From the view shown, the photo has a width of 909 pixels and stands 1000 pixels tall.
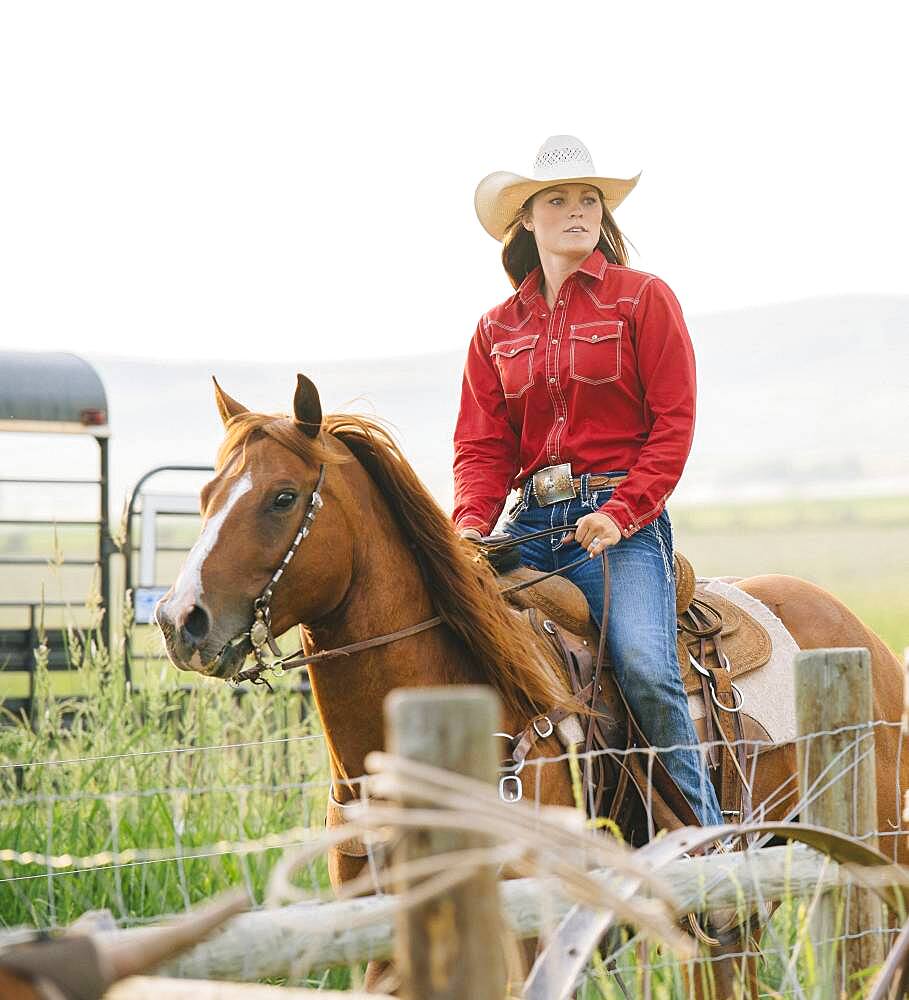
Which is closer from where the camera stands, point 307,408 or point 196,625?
point 196,625

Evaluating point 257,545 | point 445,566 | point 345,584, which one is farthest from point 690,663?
point 257,545

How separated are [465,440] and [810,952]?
234 cm

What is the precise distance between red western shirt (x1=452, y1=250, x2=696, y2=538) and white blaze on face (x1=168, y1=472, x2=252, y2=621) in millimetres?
1107

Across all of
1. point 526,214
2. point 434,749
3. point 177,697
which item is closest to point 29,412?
point 177,697

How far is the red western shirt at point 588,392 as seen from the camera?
4094 millimetres

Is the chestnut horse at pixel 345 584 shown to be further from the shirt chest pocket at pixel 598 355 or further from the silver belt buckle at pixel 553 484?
the shirt chest pocket at pixel 598 355

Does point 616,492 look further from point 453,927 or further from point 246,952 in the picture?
point 453,927

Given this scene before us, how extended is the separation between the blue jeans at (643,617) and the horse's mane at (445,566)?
22 centimetres

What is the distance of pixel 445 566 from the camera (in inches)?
148

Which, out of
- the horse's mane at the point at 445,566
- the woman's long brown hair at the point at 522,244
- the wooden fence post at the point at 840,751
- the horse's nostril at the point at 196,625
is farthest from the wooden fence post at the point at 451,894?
the woman's long brown hair at the point at 522,244

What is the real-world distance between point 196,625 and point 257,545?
253mm

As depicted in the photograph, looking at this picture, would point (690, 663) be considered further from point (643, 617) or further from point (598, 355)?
point (598, 355)

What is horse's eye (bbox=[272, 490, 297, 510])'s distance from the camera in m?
3.53

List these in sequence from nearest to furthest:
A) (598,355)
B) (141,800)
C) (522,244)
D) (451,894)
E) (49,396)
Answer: (451,894)
(598,355)
(522,244)
(141,800)
(49,396)
